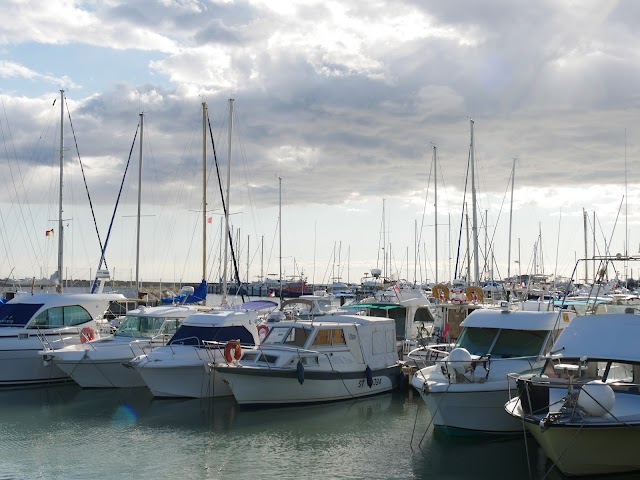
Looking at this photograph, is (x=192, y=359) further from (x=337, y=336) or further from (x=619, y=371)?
(x=619, y=371)

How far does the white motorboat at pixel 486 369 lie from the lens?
1792 centimetres

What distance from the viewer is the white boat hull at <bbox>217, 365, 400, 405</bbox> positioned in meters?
22.1

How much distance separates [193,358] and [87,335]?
5.81 meters

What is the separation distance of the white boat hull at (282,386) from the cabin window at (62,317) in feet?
30.5

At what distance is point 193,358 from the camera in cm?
2391

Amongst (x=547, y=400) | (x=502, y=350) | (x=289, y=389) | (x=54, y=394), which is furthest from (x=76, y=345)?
(x=547, y=400)

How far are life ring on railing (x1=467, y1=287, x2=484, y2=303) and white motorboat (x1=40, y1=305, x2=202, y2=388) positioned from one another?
38.5 feet

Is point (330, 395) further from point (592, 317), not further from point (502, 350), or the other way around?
point (592, 317)

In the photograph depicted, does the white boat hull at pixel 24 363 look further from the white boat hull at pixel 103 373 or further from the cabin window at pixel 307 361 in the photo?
the cabin window at pixel 307 361

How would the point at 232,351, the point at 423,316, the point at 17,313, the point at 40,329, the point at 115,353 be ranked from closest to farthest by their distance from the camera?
1. the point at 232,351
2. the point at 115,353
3. the point at 40,329
4. the point at 17,313
5. the point at 423,316

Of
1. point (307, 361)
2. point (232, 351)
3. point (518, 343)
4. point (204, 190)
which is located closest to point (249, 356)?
point (232, 351)

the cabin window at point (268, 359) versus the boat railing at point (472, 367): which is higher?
the boat railing at point (472, 367)

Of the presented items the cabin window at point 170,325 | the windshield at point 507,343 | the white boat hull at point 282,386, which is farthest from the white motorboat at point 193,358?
the windshield at point 507,343

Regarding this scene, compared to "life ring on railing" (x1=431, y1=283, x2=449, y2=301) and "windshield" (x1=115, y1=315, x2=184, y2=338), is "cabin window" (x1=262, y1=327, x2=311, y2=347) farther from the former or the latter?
"life ring on railing" (x1=431, y1=283, x2=449, y2=301)
